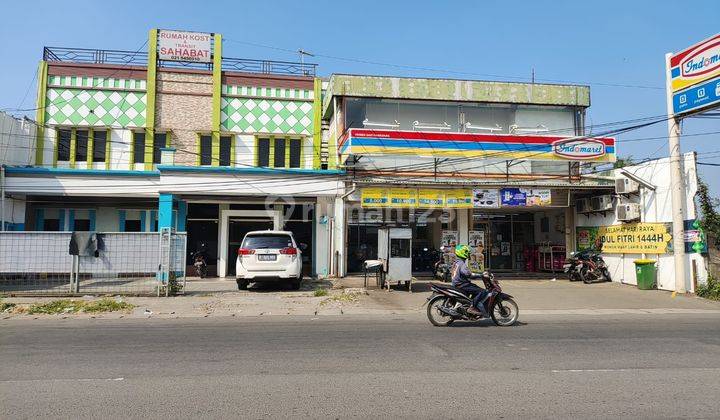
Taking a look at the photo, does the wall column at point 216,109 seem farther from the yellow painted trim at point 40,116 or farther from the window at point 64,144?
the yellow painted trim at point 40,116

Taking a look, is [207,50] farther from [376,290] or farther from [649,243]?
[649,243]

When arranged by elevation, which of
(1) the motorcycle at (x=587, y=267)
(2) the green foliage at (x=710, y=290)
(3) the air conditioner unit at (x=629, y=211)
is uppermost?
(3) the air conditioner unit at (x=629, y=211)

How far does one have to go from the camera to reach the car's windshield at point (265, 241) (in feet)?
49.2

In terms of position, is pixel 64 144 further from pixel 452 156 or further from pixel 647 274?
pixel 647 274

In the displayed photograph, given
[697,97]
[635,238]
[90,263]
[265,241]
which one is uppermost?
[697,97]

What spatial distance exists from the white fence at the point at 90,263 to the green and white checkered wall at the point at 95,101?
8.67m

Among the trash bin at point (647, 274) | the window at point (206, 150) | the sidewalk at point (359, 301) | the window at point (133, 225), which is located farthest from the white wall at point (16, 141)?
the trash bin at point (647, 274)

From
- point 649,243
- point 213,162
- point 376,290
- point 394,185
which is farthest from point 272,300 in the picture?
point 649,243

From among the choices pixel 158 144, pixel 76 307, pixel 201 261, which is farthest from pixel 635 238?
pixel 158 144

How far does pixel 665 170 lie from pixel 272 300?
13.8m

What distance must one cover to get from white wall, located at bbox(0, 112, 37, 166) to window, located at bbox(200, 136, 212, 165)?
6836 millimetres

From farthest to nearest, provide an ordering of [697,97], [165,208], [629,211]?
[165,208] → [629,211] → [697,97]

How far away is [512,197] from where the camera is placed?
19203mm

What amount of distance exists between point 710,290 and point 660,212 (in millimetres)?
3059
